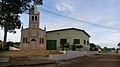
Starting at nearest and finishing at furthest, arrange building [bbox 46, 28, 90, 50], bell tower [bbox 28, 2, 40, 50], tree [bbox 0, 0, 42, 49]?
tree [bbox 0, 0, 42, 49]
bell tower [bbox 28, 2, 40, 50]
building [bbox 46, 28, 90, 50]

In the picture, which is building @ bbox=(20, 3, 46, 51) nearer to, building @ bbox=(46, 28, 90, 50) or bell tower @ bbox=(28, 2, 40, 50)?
bell tower @ bbox=(28, 2, 40, 50)

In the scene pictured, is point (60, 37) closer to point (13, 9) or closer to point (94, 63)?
point (94, 63)

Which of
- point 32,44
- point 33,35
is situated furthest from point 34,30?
point 32,44

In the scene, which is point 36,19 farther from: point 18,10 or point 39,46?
point 18,10

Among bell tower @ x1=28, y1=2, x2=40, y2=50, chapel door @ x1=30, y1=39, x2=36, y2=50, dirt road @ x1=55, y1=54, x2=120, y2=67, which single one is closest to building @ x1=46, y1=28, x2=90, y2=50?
bell tower @ x1=28, y1=2, x2=40, y2=50

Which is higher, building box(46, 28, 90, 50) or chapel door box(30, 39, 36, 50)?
building box(46, 28, 90, 50)

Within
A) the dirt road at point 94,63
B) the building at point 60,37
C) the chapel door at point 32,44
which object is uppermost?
the building at point 60,37

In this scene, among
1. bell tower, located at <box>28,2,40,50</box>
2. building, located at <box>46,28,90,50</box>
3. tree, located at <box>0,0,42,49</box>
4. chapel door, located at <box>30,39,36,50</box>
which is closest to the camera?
tree, located at <box>0,0,42,49</box>

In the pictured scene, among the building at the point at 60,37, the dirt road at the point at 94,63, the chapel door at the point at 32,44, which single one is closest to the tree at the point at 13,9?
the dirt road at the point at 94,63

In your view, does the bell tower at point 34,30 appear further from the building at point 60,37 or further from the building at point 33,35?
the building at point 60,37

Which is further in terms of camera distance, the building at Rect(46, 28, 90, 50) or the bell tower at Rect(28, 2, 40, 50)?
the building at Rect(46, 28, 90, 50)

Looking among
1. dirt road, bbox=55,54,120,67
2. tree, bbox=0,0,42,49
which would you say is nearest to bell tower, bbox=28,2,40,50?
dirt road, bbox=55,54,120,67

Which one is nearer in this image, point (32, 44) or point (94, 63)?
point (94, 63)

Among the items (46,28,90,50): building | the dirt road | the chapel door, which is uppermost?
(46,28,90,50): building
